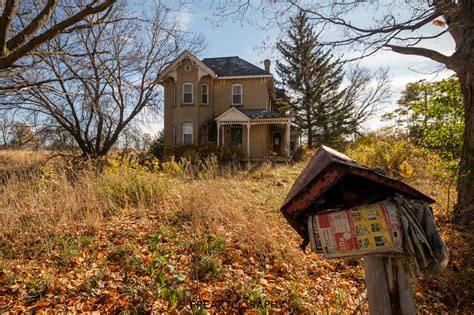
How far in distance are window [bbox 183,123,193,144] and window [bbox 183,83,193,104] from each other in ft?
5.68

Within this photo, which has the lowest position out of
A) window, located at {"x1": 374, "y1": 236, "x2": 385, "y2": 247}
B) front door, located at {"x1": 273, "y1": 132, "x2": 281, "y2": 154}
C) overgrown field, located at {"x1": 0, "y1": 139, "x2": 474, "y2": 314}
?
overgrown field, located at {"x1": 0, "y1": 139, "x2": 474, "y2": 314}

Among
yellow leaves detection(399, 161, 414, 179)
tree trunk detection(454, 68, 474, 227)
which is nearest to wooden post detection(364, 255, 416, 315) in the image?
tree trunk detection(454, 68, 474, 227)

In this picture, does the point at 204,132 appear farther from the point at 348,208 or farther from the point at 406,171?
the point at 348,208

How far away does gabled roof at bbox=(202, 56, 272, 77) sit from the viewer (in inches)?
759

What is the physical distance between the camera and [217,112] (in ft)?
65.4

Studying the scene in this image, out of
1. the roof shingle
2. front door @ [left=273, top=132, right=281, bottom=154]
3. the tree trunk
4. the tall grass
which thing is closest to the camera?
the tree trunk

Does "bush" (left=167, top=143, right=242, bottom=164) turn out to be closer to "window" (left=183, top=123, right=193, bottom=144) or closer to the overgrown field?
"window" (left=183, top=123, right=193, bottom=144)

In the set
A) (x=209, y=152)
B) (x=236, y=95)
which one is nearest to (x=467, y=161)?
(x=209, y=152)

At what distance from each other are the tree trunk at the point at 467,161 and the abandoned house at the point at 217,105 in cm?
1353

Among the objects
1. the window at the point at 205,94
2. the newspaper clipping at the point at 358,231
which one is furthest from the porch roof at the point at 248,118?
the newspaper clipping at the point at 358,231

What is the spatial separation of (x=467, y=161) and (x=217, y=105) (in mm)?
17093

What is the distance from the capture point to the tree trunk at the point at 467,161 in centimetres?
397

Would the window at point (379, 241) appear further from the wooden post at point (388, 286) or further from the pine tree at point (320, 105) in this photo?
the pine tree at point (320, 105)

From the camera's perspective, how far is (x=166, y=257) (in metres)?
3.53
